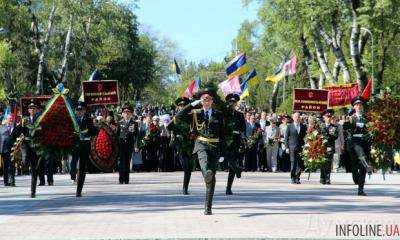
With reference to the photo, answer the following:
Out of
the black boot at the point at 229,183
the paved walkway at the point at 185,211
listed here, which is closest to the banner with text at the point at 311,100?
the paved walkway at the point at 185,211

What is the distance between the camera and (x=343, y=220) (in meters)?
15.1

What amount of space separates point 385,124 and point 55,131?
6.63m

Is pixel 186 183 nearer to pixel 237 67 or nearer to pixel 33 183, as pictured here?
pixel 33 183

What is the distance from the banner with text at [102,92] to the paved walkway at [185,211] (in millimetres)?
5636

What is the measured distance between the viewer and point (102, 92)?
3041 cm

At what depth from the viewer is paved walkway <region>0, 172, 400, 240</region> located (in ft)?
44.8

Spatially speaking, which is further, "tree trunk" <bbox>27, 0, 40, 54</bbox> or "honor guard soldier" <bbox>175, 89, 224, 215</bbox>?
"tree trunk" <bbox>27, 0, 40, 54</bbox>

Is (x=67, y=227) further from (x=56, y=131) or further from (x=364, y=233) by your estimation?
(x=56, y=131)

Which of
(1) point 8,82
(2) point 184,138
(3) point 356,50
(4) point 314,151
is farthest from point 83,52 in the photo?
(2) point 184,138

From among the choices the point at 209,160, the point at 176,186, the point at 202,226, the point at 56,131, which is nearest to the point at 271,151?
the point at 176,186

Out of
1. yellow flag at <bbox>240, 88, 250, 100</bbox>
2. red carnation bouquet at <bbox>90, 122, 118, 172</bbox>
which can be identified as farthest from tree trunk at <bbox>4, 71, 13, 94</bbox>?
red carnation bouquet at <bbox>90, 122, 118, 172</bbox>

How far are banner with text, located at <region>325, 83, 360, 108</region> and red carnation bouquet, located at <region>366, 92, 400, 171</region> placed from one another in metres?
15.6

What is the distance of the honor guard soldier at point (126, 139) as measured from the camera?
25781mm

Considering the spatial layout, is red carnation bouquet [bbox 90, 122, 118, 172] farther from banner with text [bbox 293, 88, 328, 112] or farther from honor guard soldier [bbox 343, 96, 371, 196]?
banner with text [bbox 293, 88, 328, 112]
